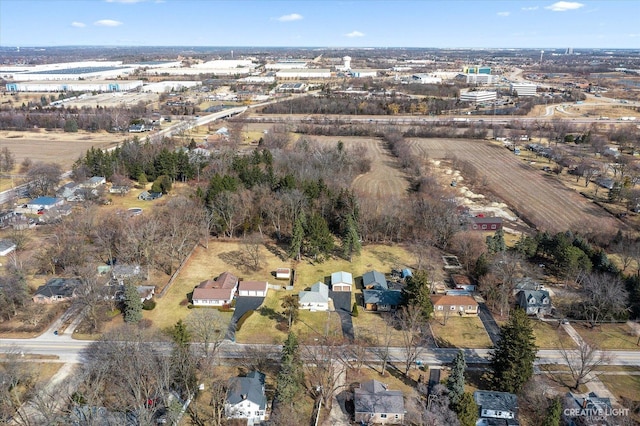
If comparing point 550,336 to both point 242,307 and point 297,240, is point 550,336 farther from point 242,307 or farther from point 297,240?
point 242,307

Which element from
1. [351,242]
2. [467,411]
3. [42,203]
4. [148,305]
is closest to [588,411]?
[467,411]

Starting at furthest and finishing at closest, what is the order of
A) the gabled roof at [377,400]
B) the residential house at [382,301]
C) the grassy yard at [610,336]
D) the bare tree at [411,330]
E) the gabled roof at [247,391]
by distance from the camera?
the residential house at [382,301], the grassy yard at [610,336], the bare tree at [411,330], the gabled roof at [377,400], the gabled roof at [247,391]

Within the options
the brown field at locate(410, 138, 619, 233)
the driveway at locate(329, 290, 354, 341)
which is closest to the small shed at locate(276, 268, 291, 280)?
the driveway at locate(329, 290, 354, 341)

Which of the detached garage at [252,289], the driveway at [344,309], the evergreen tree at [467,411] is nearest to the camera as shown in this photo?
the evergreen tree at [467,411]

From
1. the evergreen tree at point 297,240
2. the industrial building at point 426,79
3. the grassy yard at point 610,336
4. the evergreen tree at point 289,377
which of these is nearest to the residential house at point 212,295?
the evergreen tree at point 297,240

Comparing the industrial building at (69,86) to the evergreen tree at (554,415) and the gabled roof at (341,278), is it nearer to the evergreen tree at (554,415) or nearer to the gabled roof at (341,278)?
the gabled roof at (341,278)

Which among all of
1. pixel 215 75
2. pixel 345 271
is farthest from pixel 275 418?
pixel 215 75
